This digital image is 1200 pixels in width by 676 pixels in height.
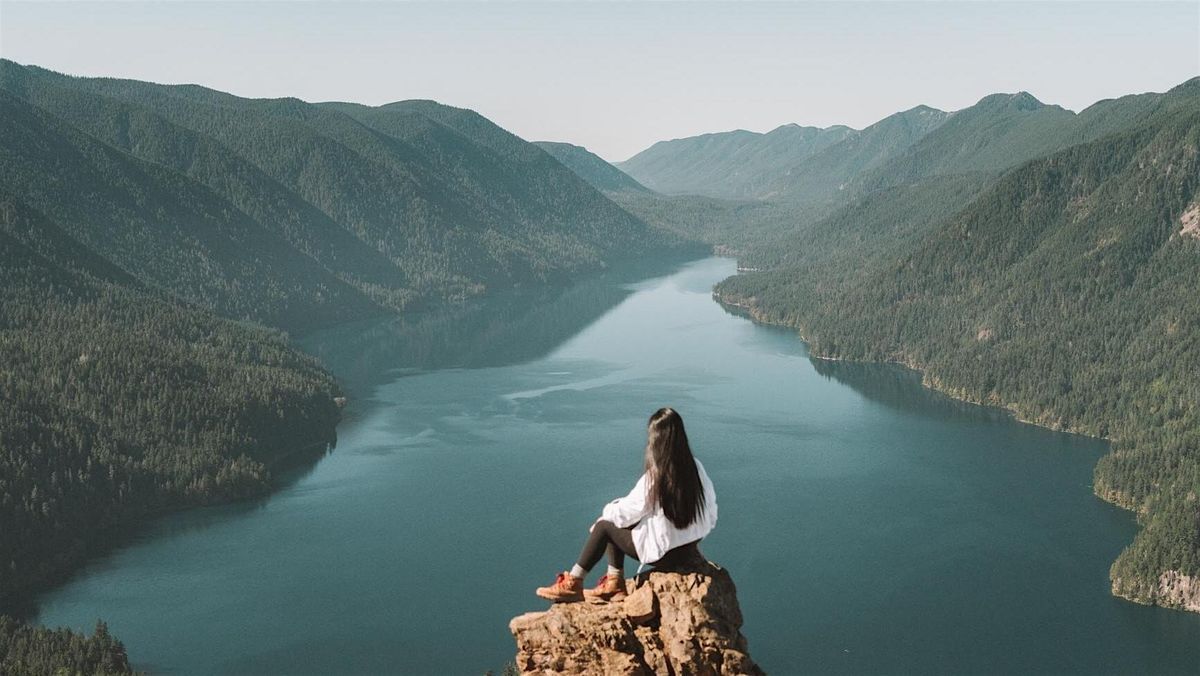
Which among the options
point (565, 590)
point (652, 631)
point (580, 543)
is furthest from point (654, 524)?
point (580, 543)

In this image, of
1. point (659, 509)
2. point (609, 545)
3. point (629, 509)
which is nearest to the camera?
point (659, 509)

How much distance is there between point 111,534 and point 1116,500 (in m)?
136

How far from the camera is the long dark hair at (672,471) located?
18.3m

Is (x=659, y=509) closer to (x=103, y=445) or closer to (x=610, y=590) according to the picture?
(x=610, y=590)

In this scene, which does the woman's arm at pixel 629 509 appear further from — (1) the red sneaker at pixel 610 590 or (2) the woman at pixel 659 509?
(1) the red sneaker at pixel 610 590

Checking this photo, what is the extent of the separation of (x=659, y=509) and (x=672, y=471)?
2.48 feet

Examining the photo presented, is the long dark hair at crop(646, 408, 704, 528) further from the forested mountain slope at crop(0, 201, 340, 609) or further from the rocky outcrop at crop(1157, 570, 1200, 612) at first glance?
the forested mountain slope at crop(0, 201, 340, 609)

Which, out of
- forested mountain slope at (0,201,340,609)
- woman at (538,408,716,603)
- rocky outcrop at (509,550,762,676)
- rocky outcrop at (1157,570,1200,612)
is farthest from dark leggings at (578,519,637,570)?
forested mountain slope at (0,201,340,609)

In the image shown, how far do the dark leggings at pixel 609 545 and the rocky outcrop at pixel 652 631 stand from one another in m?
0.49

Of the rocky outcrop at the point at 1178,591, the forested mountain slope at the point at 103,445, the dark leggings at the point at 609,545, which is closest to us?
the dark leggings at the point at 609,545

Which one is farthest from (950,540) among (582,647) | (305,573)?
(582,647)

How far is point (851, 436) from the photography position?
19738 cm

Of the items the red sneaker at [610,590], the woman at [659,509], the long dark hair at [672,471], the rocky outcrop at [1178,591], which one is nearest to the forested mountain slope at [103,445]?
the rocky outcrop at [1178,591]

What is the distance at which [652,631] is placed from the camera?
1897 cm
